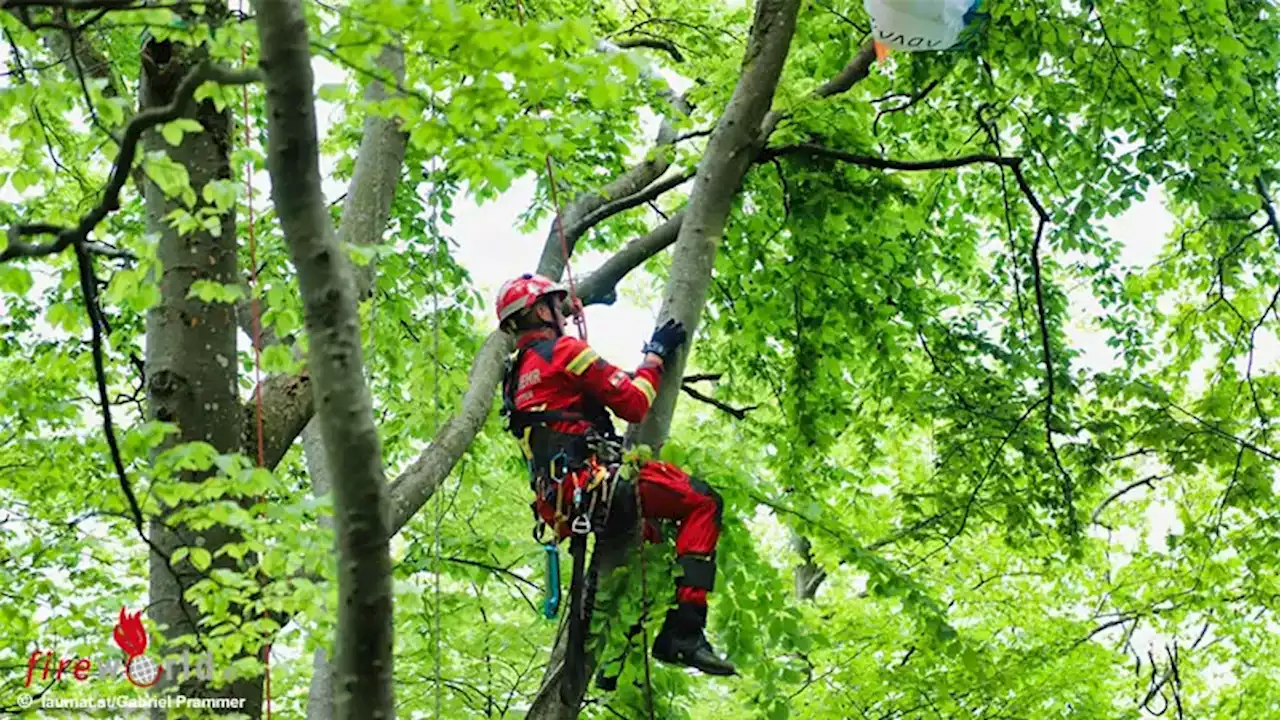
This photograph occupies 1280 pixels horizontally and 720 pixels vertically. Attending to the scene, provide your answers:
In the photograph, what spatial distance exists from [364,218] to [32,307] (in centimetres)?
336

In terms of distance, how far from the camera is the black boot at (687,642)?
444cm

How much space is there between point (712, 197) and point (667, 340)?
0.52 m

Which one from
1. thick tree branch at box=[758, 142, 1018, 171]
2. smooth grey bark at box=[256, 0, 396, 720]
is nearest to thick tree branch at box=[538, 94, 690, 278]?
thick tree branch at box=[758, 142, 1018, 171]

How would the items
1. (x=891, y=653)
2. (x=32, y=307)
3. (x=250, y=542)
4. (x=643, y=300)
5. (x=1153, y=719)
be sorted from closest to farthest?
(x=250, y=542), (x=32, y=307), (x=891, y=653), (x=1153, y=719), (x=643, y=300)

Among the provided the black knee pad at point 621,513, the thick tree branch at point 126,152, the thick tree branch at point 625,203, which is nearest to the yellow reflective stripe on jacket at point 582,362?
the black knee pad at point 621,513

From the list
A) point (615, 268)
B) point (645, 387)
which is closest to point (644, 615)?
point (645, 387)

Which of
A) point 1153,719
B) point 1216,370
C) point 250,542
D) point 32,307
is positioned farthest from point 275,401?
point 1153,719

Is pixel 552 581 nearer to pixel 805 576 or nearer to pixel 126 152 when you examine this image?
pixel 126 152

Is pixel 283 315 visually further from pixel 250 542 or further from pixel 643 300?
pixel 643 300

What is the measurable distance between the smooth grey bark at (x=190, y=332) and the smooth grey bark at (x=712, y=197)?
1256 mm

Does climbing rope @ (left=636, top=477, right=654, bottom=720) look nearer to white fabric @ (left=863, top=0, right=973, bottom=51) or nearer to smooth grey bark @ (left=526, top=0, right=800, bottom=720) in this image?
smooth grey bark @ (left=526, top=0, right=800, bottom=720)

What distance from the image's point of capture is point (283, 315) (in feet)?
13.4

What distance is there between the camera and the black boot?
4.44 m

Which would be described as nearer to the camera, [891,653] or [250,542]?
[250,542]
